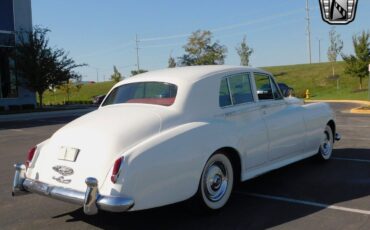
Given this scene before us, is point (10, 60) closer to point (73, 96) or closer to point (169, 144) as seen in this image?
point (169, 144)

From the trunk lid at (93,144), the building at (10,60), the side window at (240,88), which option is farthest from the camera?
the building at (10,60)

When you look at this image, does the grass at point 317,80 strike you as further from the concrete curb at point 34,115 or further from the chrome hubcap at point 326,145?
the chrome hubcap at point 326,145

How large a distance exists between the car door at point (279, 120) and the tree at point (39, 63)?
24344 millimetres

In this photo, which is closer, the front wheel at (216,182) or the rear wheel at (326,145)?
the front wheel at (216,182)

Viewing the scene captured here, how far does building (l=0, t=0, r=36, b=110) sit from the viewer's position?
30469mm

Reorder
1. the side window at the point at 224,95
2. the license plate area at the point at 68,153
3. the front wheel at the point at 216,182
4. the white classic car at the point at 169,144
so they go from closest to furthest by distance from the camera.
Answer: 1. the white classic car at the point at 169,144
2. the license plate area at the point at 68,153
3. the front wheel at the point at 216,182
4. the side window at the point at 224,95

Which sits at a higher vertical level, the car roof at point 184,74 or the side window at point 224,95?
the car roof at point 184,74

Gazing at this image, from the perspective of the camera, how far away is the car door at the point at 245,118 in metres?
5.89

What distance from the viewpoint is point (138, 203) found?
4.61 metres

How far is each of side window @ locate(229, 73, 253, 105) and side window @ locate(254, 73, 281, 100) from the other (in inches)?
8.8

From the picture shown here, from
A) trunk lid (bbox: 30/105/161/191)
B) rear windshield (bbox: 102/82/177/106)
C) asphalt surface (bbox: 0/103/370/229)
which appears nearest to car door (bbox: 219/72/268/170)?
asphalt surface (bbox: 0/103/370/229)

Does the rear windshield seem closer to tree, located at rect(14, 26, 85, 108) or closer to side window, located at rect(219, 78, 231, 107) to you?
side window, located at rect(219, 78, 231, 107)

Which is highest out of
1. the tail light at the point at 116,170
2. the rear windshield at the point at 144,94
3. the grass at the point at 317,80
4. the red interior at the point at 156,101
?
the grass at the point at 317,80

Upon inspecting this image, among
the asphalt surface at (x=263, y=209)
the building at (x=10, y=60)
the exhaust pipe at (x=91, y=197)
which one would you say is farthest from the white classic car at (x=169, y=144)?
the building at (x=10, y=60)
